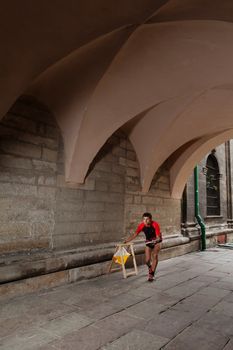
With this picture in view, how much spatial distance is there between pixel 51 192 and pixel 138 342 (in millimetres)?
2327

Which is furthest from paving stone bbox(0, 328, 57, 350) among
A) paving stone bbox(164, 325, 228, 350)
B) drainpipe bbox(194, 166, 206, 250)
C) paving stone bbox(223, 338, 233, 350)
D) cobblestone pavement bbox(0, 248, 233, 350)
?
drainpipe bbox(194, 166, 206, 250)

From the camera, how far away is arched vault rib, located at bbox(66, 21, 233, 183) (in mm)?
2666

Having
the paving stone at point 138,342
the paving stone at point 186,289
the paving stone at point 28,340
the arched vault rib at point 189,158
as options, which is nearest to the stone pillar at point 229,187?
the arched vault rib at point 189,158

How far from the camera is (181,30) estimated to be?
8.59 ft

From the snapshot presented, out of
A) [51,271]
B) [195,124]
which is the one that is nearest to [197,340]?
[51,271]

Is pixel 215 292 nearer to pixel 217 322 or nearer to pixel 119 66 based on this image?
pixel 217 322

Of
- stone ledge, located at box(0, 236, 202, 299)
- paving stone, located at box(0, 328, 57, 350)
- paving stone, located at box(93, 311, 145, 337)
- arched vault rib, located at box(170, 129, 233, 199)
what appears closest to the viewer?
paving stone, located at box(0, 328, 57, 350)

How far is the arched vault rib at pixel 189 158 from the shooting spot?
6.14m

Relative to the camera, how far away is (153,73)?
11.0 feet

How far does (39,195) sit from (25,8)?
7.63ft

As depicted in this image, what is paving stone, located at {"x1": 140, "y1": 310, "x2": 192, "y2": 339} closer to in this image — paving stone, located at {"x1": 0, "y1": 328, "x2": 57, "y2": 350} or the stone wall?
paving stone, located at {"x1": 0, "y1": 328, "x2": 57, "y2": 350}

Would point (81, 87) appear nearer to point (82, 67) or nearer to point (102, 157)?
point (82, 67)

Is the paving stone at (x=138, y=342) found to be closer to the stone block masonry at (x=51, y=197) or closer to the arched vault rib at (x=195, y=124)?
Answer: the stone block masonry at (x=51, y=197)

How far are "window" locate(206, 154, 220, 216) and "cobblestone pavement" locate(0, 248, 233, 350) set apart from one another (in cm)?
523
